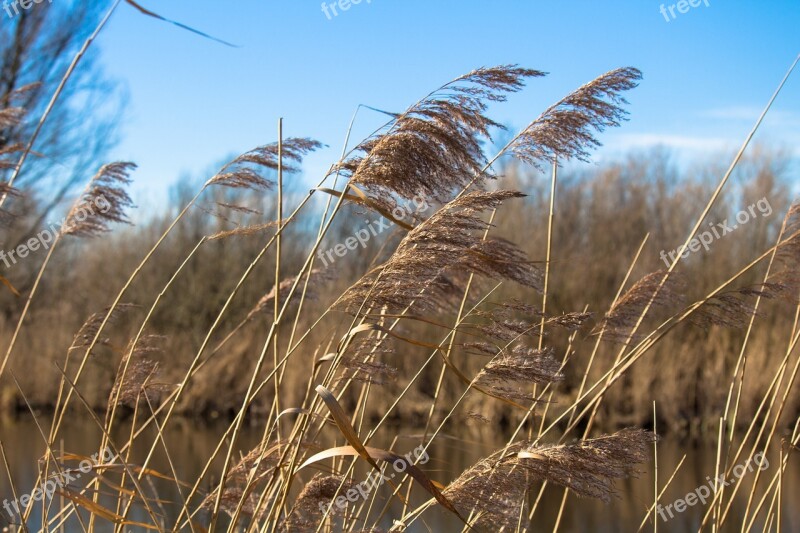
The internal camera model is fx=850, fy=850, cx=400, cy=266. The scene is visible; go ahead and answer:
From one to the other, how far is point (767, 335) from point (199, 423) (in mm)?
8855

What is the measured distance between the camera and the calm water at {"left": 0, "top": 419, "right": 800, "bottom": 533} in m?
7.14

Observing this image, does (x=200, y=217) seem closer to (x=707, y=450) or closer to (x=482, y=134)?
(x=707, y=450)

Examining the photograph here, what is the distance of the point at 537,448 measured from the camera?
1.80 metres

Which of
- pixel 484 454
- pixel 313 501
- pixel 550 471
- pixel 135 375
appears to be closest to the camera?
pixel 550 471

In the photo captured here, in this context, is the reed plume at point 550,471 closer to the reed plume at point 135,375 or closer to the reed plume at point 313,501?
the reed plume at point 313,501

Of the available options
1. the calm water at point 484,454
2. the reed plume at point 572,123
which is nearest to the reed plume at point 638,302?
the reed plume at point 572,123

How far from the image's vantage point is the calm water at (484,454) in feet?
23.4

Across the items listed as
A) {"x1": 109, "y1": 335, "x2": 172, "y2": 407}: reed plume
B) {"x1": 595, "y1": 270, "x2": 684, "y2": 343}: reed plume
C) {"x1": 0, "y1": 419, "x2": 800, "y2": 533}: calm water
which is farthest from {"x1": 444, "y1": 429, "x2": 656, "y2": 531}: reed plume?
{"x1": 0, "y1": 419, "x2": 800, "y2": 533}: calm water

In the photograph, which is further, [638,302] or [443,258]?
[638,302]

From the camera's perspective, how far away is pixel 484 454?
32.5 feet

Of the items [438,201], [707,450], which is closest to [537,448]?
[438,201]

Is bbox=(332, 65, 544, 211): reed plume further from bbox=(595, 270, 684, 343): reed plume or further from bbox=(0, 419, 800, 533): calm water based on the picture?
bbox=(0, 419, 800, 533): calm water

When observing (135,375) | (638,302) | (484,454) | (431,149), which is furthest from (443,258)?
(484,454)

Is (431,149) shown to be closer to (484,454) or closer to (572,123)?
(572,123)
